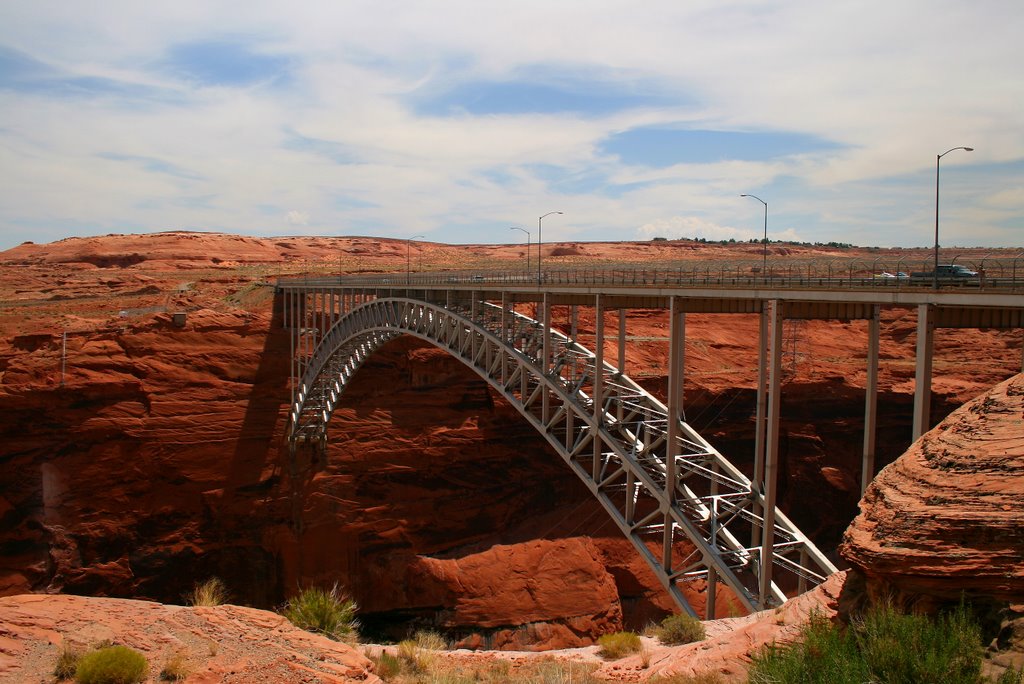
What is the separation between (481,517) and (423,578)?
169 inches

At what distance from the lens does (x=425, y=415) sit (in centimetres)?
3938

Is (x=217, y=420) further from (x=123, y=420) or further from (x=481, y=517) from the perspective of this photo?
(x=481, y=517)

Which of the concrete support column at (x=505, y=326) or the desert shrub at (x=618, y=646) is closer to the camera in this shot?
the desert shrub at (x=618, y=646)

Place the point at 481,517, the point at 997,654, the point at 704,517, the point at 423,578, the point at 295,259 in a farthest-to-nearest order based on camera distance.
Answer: the point at 295,259, the point at 481,517, the point at 423,578, the point at 704,517, the point at 997,654

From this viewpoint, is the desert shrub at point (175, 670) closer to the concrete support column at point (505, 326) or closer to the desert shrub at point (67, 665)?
the desert shrub at point (67, 665)

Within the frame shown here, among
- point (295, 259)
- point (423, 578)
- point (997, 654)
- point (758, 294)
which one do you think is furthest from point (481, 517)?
point (295, 259)

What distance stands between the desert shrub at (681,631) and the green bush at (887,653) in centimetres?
570

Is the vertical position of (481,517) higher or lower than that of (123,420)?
lower

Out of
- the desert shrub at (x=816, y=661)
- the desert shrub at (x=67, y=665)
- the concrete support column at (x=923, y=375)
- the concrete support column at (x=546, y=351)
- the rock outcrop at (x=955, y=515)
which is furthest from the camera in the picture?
the concrete support column at (x=546, y=351)

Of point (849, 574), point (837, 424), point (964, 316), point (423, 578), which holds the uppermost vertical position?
point (964, 316)

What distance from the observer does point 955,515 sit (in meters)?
7.50

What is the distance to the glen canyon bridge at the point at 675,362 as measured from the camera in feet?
40.3

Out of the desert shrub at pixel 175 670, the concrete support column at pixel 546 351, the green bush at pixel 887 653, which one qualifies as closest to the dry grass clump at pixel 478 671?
the desert shrub at pixel 175 670

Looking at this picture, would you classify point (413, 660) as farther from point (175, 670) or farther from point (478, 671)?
point (175, 670)
